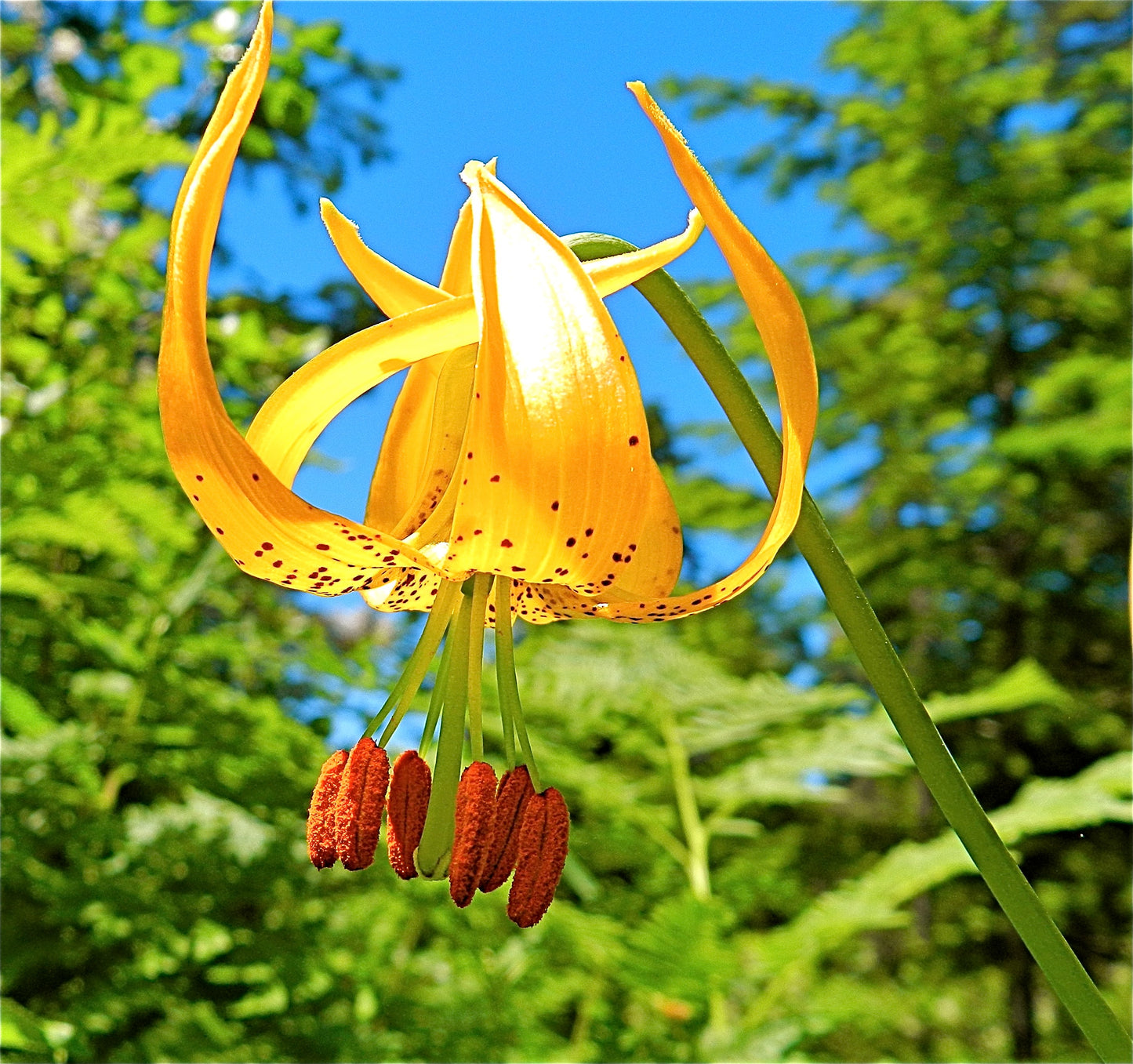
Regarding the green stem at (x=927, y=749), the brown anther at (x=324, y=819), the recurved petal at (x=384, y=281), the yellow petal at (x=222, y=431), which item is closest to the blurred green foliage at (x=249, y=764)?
the brown anther at (x=324, y=819)

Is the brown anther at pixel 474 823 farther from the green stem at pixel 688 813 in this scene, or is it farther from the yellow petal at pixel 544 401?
the green stem at pixel 688 813

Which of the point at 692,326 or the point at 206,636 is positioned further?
the point at 206,636

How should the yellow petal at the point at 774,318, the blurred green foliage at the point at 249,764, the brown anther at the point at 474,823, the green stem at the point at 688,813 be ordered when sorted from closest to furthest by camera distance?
the yellow petal at the point at 774,318, the brown anther at the point at 474,823, the blurred green foliage at the point at 249,764, the green stem at the point at 688,813

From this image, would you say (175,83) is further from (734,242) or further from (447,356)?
(734,242)

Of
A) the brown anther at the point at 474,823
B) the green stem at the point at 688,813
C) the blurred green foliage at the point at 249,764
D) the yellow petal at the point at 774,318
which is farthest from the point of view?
Answer: the green stem at the point at 688,813

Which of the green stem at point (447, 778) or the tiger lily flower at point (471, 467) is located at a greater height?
the tiger lily flower at point (471, 467)

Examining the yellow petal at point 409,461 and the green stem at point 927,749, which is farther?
the yellow petal at point 409,461

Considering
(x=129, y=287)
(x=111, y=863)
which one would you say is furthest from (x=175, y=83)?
(x=111, y=863)
